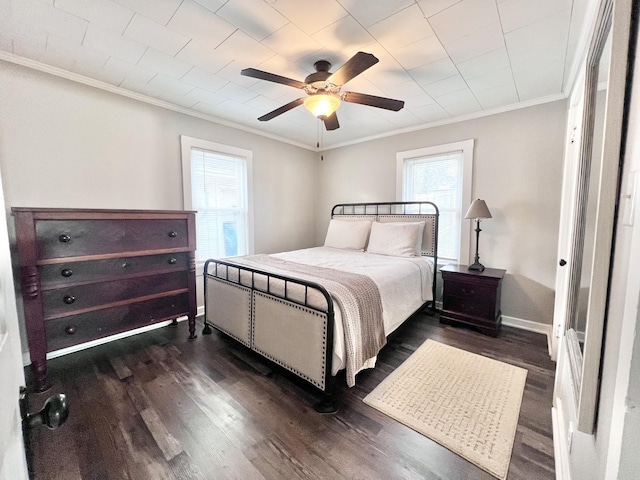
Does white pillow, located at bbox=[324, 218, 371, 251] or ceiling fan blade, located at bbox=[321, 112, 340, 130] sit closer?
ceiling fan blade, located at bbox=[321, 112, 340, 130]

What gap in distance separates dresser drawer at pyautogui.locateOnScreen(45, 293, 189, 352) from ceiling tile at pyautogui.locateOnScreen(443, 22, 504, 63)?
328 cm

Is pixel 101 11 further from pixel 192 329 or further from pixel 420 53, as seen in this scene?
pixel 192 329

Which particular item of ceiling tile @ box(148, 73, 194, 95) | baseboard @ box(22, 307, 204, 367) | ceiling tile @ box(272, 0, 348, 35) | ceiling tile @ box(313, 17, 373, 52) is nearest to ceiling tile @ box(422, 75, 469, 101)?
ceiling tile @ box(313, 17, 373, 52)

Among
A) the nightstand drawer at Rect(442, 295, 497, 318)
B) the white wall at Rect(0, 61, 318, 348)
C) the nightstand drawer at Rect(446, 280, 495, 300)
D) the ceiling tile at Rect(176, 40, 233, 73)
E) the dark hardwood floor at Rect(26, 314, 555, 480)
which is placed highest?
the ceiling tile at Rect(176, 40, 233, 73)

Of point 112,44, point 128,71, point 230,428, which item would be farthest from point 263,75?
point 230,428

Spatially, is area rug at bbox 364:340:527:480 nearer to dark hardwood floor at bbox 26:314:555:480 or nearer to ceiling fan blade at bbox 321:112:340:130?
dark hardwood floor at bbox 26:314:555:480

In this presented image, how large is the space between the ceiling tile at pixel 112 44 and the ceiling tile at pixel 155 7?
0.37m

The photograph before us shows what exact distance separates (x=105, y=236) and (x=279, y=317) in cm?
166

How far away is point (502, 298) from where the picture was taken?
3197 millimetres

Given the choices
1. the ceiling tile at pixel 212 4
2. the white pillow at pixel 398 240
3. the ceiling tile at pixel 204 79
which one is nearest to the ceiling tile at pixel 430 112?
the white pillow at pixel 398 240

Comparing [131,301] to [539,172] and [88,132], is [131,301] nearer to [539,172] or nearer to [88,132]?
[88,132]

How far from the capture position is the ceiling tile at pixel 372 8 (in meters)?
1.59

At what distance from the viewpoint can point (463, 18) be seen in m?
1.72

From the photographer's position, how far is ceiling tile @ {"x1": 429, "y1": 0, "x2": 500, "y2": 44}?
1.61 metres
